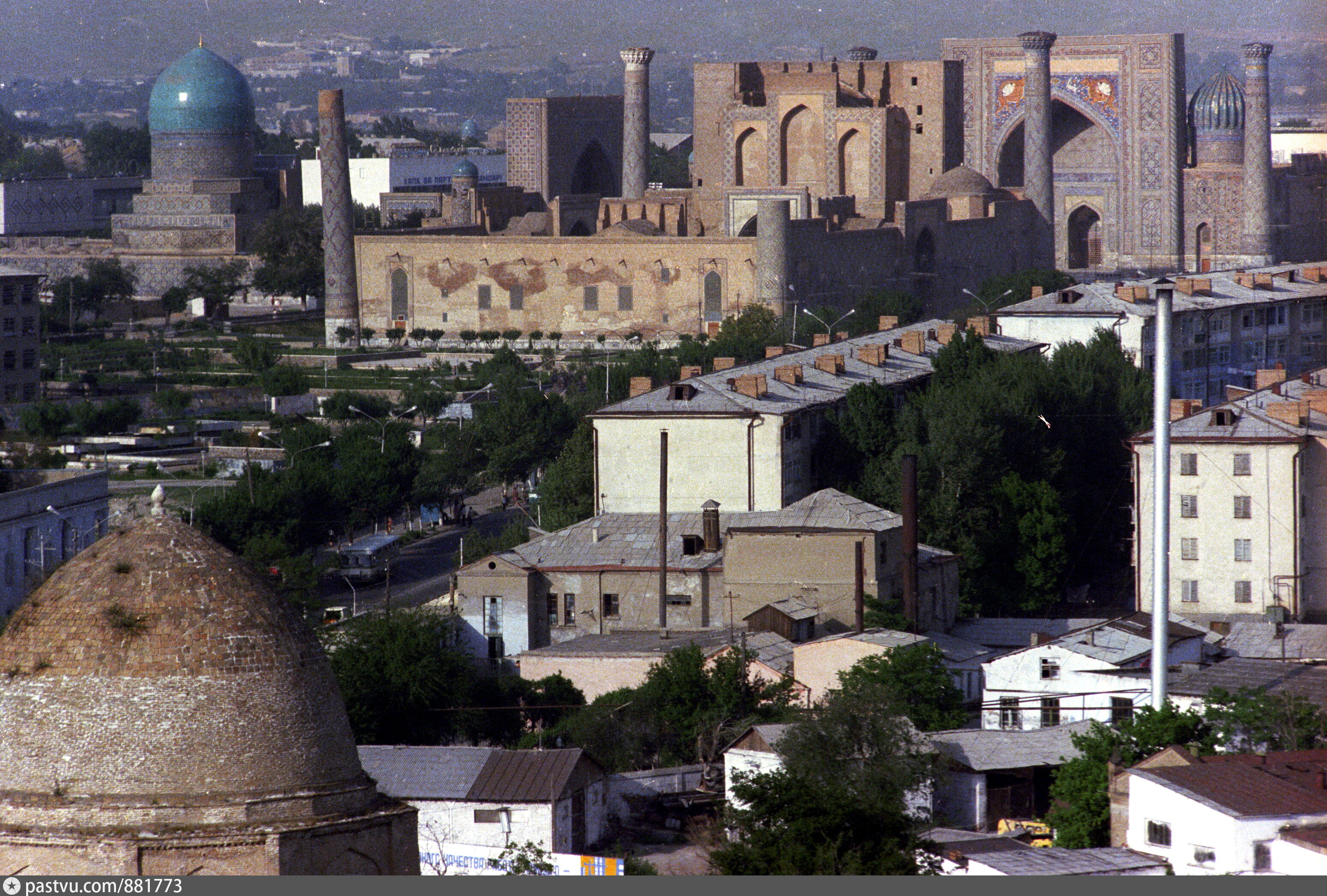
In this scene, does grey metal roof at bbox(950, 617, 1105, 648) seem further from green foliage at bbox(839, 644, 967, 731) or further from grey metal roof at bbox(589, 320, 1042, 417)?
grey metal roof at bbox(589, 320, 1042, 417)

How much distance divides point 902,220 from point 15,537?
25098mm

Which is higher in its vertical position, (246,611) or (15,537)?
(246,611)

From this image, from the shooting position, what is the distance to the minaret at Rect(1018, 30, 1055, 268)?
45.5m

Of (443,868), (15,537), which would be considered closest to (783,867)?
(443,868)

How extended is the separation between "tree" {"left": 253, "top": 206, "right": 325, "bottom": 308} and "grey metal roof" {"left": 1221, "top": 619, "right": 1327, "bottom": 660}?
1241 inches

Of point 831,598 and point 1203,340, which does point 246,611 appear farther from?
point 1203,340

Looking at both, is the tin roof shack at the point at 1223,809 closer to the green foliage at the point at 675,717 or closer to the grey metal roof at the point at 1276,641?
the green foliage at the point at 675,717

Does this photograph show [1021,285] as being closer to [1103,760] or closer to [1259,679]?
[1259,679]

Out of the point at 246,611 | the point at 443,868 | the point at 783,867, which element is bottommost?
the point at 443,868

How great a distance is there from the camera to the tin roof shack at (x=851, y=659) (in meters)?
16.6

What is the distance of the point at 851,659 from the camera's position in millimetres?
16672

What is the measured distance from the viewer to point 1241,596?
767 inches

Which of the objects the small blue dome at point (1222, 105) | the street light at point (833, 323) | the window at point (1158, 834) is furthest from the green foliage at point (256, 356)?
the window at point (1158, 834)

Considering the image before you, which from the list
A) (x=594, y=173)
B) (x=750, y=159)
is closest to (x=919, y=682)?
(x=750, y=159)
